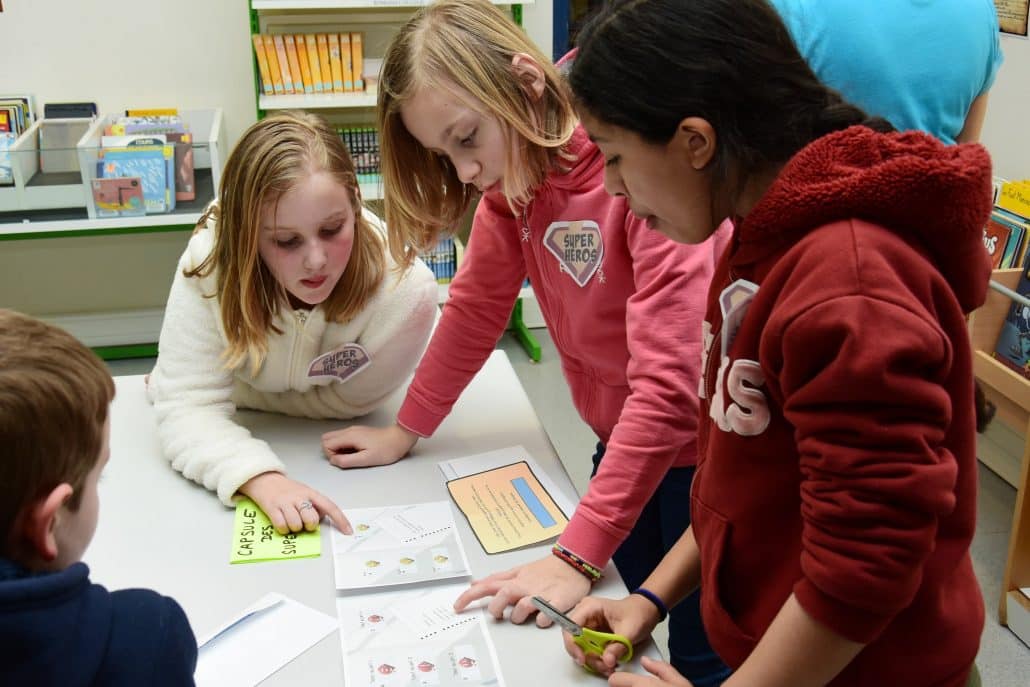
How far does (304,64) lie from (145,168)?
2.04 ft

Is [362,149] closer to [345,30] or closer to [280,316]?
[345,30]

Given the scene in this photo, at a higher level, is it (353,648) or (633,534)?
(353,648)

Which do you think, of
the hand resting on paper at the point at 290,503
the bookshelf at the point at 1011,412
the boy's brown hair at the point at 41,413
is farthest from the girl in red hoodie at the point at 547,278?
the bookshelf at the point at 1011,412

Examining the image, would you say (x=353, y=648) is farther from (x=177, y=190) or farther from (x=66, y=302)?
(x=66, y=302)

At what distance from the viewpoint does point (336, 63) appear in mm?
3197

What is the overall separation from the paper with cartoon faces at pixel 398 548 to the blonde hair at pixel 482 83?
445 mm

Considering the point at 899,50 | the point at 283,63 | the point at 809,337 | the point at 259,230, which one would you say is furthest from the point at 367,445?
the point at 283,63

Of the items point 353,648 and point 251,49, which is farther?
point 251,49

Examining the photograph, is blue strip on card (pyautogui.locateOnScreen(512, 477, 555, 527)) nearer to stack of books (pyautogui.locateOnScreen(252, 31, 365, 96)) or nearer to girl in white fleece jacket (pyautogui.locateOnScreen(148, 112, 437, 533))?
girl in white fleece jacket (pyautogui.locateOnScreen(148, 112, 437, 533))

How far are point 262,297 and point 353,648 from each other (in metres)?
0.60

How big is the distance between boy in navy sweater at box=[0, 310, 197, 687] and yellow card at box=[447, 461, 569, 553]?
20.8 inches

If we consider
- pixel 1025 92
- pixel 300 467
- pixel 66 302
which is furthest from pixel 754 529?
pixel 66 302

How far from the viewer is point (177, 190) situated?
3080mm

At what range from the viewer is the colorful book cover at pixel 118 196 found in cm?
295
